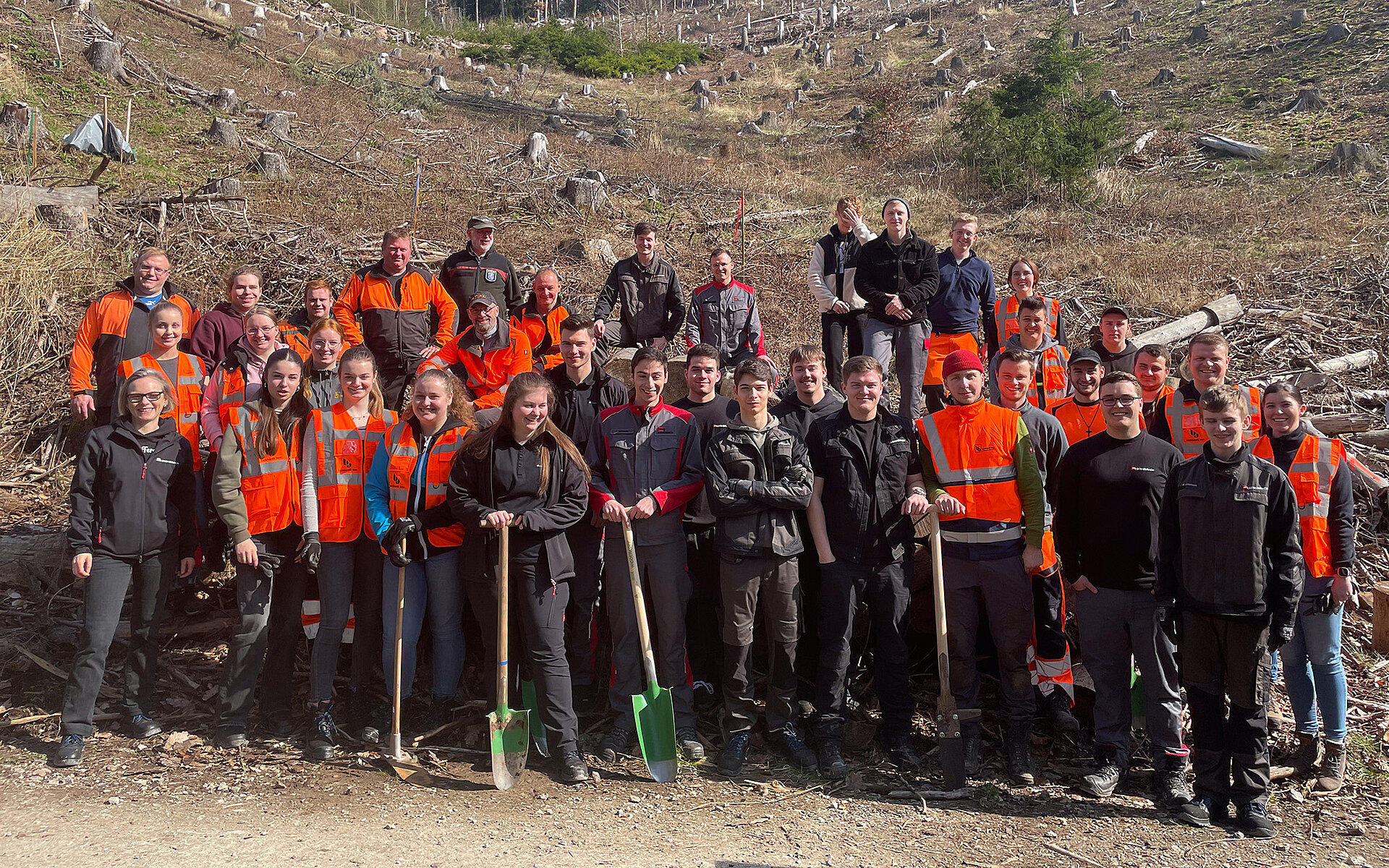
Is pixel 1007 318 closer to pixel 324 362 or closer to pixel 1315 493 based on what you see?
pixel 1315 493

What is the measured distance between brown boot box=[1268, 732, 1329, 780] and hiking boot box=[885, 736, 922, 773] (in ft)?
6.01

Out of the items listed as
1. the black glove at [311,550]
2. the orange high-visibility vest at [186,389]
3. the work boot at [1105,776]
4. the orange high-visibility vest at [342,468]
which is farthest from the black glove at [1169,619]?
the orange high-visibility vest at [186,389]

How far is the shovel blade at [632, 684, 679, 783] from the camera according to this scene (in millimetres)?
5086

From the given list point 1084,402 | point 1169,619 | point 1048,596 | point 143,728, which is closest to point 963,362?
point 1084,402

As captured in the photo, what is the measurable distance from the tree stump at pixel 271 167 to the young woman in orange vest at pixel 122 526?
33.0 feet

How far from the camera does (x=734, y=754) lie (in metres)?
5.18

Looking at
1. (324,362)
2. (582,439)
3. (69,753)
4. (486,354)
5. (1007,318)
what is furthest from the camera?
(1007,318)

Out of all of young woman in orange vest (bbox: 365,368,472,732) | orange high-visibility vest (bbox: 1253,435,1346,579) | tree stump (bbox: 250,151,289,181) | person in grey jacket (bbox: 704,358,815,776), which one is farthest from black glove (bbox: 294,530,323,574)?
tree stump (bbox: 250,151,289,181)

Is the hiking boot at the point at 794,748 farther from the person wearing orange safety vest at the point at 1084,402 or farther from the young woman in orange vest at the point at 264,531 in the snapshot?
the young woman in orange vest at the point at 264,531

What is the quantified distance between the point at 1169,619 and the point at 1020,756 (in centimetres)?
104

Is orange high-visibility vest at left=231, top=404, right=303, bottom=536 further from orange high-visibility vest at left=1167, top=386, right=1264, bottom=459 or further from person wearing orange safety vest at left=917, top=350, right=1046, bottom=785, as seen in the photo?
orange high-visibility vest at left=1167, top=386, right=1264, bottom=459

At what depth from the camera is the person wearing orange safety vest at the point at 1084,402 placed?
5863 mm

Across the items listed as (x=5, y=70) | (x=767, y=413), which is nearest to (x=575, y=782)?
(x=767, y=413)

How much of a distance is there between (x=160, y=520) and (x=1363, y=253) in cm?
1444
